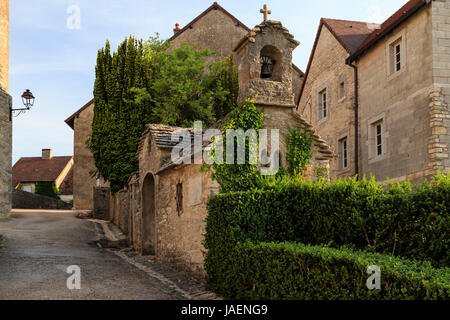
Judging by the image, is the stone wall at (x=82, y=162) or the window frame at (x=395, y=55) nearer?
the window frame at (x=395, y=55)

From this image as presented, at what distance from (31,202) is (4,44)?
15.1m

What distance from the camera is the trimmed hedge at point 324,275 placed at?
5.45 meters

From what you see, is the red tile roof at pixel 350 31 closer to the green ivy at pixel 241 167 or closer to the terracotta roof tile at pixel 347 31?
the terracotta roof tile at pixel 347 31

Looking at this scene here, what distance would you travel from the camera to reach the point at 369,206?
8.51 metres

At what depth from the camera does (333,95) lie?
21.9m

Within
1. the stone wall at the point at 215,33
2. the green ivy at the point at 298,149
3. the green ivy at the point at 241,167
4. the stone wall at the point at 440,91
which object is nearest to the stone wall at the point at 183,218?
the green ivy at the point at 241,167

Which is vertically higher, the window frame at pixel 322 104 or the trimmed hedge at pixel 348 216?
the window frame at pixel 322 104

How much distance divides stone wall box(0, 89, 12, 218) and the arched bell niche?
14305mm

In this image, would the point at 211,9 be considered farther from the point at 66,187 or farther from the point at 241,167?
the point at 66,187

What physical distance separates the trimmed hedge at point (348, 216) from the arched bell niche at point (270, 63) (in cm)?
345

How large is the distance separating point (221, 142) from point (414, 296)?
20.8 feet

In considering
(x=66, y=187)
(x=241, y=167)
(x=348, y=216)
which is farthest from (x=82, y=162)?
(x=348, y=216)

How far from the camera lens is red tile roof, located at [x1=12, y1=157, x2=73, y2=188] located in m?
46.8
